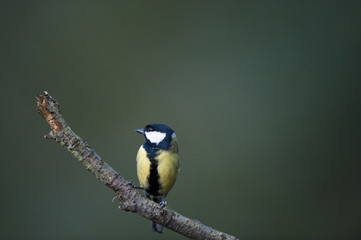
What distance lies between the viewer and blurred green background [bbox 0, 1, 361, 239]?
2.15m

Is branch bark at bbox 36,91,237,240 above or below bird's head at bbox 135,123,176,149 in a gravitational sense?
below

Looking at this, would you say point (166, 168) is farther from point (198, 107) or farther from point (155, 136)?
point (198, 107)

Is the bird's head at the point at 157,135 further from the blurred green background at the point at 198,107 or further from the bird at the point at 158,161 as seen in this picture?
the blurred green background at the point at 198,107

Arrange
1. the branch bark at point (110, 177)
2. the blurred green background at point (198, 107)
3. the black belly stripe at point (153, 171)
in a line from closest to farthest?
the branch bark at point (110, 177), the black belly stripe at point (153, 171), the blurred green background at point (198, 107)

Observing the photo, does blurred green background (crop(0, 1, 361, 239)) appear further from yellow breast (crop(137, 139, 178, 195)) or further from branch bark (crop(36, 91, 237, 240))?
branch bark (crop(36, 91, 237, 240))

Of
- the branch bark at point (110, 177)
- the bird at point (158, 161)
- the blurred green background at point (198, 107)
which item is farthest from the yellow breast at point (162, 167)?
the blurred green background at point (198, 107)

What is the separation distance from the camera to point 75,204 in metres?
2.16

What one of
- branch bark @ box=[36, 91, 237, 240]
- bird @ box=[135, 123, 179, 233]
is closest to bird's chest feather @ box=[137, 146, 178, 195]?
bird @ box=[135, 123, 179, 233]

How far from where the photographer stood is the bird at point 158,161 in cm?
117

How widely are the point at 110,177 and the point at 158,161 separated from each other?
0.22 metres

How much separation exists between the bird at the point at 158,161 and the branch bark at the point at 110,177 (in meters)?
0.13

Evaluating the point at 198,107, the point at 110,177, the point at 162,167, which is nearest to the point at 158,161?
the point at 162,167

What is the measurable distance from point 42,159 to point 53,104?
1.38 metres

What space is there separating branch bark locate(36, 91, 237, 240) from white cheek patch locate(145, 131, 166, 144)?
0.23 m
